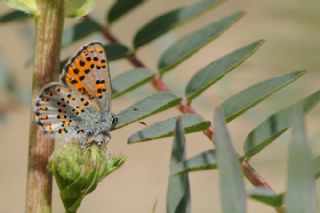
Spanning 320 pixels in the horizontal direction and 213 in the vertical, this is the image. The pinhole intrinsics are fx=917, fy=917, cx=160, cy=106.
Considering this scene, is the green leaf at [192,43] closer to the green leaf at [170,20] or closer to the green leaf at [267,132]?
the green leaf at [170,20]

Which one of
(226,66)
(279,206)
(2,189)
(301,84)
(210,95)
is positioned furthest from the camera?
(2,189)

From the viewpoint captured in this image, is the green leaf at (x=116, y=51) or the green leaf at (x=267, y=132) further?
the green leaf at (x=116, y=51)

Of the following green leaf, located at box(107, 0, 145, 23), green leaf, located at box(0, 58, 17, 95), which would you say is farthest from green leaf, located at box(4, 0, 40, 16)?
green leaf, located at box(0, 58, 17, 95)

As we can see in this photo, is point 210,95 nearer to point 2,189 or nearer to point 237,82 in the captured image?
point 237,82

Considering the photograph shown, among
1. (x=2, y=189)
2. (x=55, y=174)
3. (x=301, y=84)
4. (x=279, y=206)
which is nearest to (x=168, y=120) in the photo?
(x=55, y=174)

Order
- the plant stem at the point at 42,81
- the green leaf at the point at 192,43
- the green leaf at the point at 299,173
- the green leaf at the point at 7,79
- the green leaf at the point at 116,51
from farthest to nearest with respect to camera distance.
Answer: the green leaf at the point at 7,79, the green leaf at the point at 116,51, the green leaf at the point at 192,43, the plant stem at the point at 42,81, the green leaf at the point at 299,173

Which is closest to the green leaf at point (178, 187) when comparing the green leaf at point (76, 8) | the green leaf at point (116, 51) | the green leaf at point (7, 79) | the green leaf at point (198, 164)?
the green leaf at point (198, 164)

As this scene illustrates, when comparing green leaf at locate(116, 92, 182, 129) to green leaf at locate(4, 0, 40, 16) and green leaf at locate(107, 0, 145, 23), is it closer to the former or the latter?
green leaf at locate(4, 0, 40, 16)
